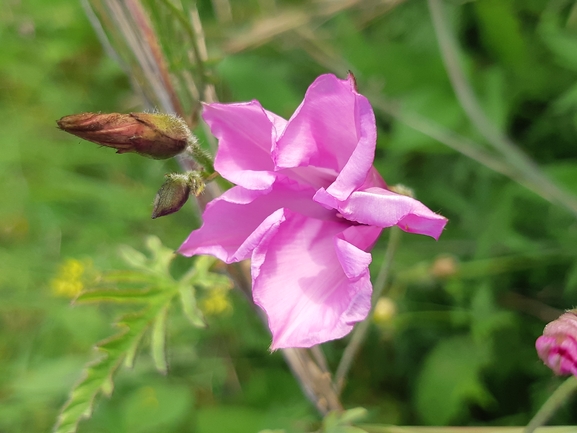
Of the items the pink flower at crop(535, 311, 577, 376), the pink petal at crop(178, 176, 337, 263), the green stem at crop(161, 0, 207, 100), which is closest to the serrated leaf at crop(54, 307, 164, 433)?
the pink petal at crop(178, 176, 337, 263)

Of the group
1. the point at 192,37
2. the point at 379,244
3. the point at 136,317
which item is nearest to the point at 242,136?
the point at 192,37

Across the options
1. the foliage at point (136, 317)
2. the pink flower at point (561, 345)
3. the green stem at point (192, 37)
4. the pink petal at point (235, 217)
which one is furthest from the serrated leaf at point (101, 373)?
the pink flower at point (561, 345)

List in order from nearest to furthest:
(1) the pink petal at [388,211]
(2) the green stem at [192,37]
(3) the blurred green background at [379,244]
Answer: (1) the pink petal at [388,211]
(2) the green stem at [192,37]
(3) the blurred green background at [379,244]

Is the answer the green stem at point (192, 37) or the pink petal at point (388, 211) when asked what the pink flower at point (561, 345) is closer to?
the pink petal at point (388, 211)

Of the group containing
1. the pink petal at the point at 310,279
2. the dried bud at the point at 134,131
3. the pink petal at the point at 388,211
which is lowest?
the pink petal at the point at 310,279

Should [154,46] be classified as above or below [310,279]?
above

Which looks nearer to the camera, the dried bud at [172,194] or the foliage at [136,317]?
the dried bud at [172,194]

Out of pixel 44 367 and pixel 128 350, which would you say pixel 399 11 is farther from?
pixel 44 367

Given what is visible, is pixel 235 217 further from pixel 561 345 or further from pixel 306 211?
pixel 561 345

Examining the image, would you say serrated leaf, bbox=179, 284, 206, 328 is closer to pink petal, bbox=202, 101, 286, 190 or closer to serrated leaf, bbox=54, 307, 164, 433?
serrated leaf, bbox=54, 307, 164, 433
